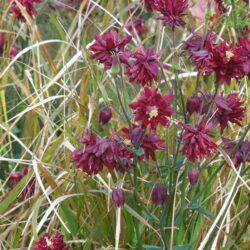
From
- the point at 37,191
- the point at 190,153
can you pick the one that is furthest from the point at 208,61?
the point at 37,191

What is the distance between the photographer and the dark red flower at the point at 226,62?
1271 mm

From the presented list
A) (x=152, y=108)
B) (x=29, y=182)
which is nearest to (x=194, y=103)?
(x=152, y=108)

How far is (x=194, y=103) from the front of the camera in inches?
54.8

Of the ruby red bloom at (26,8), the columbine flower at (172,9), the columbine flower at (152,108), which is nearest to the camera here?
the columbine flower at (152,108)

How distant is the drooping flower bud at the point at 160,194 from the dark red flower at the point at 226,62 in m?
0.26

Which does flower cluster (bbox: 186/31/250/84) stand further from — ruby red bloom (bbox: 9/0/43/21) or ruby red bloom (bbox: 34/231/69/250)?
ruby red bloom (bbox: 9/0/43/21)

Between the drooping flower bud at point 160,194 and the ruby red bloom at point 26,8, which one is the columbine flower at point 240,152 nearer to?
the drooping flower bud at point 160,194

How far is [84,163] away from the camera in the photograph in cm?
133

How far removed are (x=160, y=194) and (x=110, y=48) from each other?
32 centimetres

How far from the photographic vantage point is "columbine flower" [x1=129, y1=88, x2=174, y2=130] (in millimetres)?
1239

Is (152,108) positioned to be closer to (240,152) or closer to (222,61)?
(222,61)

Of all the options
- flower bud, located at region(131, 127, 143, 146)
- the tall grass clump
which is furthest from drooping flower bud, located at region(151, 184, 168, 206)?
flower bud, located at region(131, 127, 143, 146)

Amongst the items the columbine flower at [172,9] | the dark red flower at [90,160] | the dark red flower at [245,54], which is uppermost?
the columbine flower at [172,9]

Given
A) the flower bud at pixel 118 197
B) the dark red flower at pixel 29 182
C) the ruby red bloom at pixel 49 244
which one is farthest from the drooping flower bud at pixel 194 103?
the dark red flower at pixel 29 182
